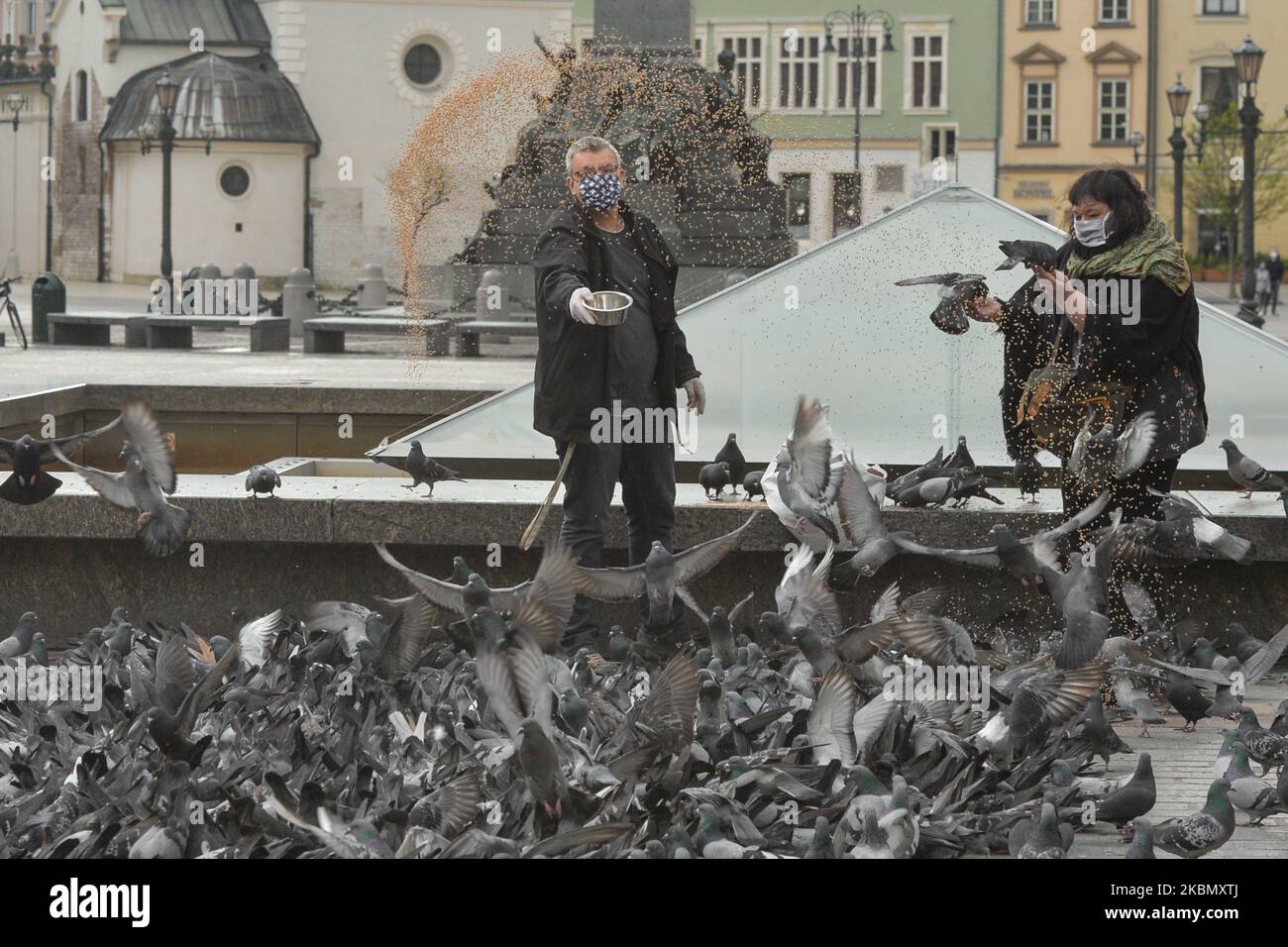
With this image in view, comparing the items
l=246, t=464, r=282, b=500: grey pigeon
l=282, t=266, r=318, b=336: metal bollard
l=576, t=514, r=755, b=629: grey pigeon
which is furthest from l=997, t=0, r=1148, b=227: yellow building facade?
l=576, t=514, r=755, b=629: grey pigeon

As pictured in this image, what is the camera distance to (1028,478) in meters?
6.97

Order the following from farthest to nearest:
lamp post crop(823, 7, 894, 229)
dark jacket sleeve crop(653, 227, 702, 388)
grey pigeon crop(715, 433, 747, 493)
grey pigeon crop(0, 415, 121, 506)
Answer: lamp post crop(823, 7, 894, 229) → grey pigeon crop(715, 433, 747, 493) → grey pigeon crop(0, 415, 121, 506) → dark jacket sleeve crop(653, 227, 702, 388)

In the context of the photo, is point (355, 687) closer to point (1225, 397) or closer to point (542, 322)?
point (542, 322)

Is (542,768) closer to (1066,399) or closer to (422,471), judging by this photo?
(1066,399)

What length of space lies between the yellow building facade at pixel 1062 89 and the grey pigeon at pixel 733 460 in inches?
1859

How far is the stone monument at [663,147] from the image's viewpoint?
61.7 ft

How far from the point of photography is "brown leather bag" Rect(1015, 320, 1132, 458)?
6.05m

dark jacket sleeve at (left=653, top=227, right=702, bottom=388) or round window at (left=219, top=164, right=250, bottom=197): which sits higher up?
round window at (left=219, top=164, right=250, bottom=197)

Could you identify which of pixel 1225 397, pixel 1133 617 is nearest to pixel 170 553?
pixel 1133 617

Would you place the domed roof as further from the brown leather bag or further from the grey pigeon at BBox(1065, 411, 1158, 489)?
the grey pigeon at BBox(1065, 411, 1158, 489)

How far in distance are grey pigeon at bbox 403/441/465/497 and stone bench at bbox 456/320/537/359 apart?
10.7 metres

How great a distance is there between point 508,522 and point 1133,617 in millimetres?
2056

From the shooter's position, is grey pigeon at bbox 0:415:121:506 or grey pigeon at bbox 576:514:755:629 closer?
grey pigeon at bbox 576:514:755:629

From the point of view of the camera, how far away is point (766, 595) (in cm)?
697
